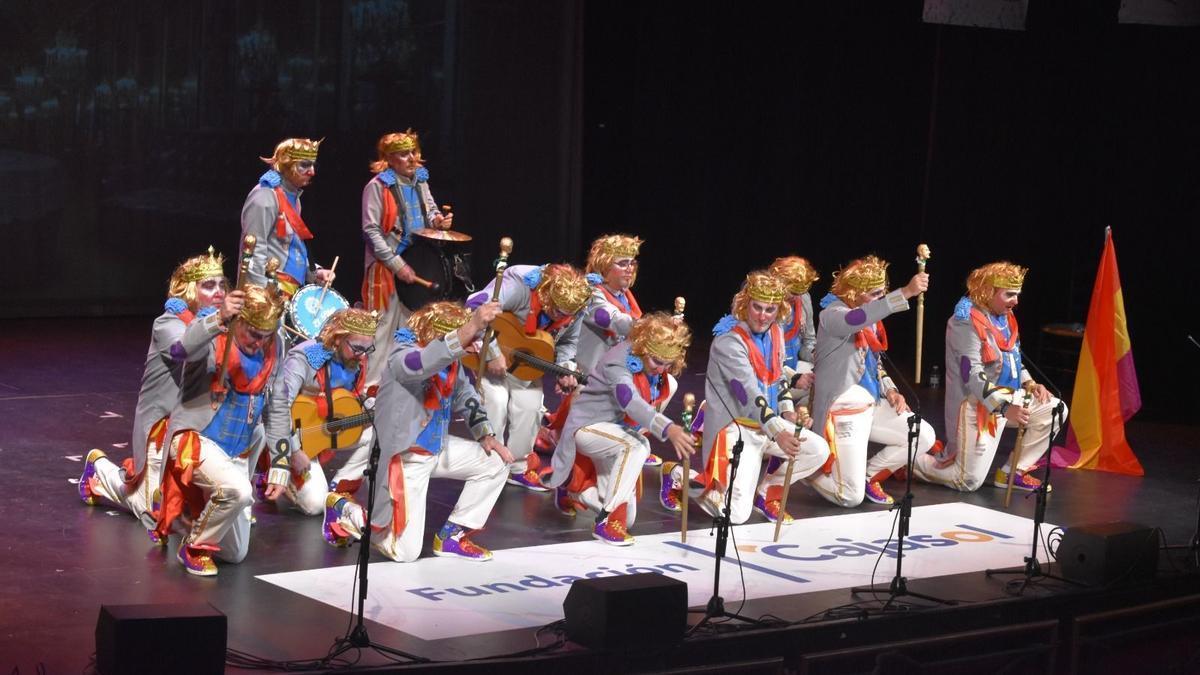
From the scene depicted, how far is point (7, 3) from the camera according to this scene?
13141 mm

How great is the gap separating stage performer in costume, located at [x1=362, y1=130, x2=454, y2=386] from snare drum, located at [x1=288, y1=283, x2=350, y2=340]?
750 millimetres

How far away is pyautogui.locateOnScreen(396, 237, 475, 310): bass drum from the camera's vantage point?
9781 mm

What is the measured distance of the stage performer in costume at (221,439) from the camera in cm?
652

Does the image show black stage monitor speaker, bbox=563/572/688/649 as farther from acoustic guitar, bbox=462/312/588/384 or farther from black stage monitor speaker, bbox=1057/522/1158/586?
acoustic guitar, bbox=462/312/588/384

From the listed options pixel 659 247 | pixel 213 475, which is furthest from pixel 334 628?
pixel 659 247

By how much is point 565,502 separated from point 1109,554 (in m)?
2.58

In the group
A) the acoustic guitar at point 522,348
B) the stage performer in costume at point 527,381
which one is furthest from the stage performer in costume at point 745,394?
the acoustic guitar at point 522,348

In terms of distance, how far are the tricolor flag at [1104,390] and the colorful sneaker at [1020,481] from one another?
0.71 metres

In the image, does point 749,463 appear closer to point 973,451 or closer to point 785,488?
point 785,488

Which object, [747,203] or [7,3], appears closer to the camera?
[7,3]

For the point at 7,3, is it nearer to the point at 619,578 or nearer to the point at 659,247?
the point at 659,247

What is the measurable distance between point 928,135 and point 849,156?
806mm

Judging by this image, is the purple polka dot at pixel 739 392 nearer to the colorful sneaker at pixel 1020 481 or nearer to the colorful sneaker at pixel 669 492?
the colorful sneaker at pixel 669 492

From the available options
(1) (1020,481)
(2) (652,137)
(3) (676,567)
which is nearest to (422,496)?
(3) (676,567)
